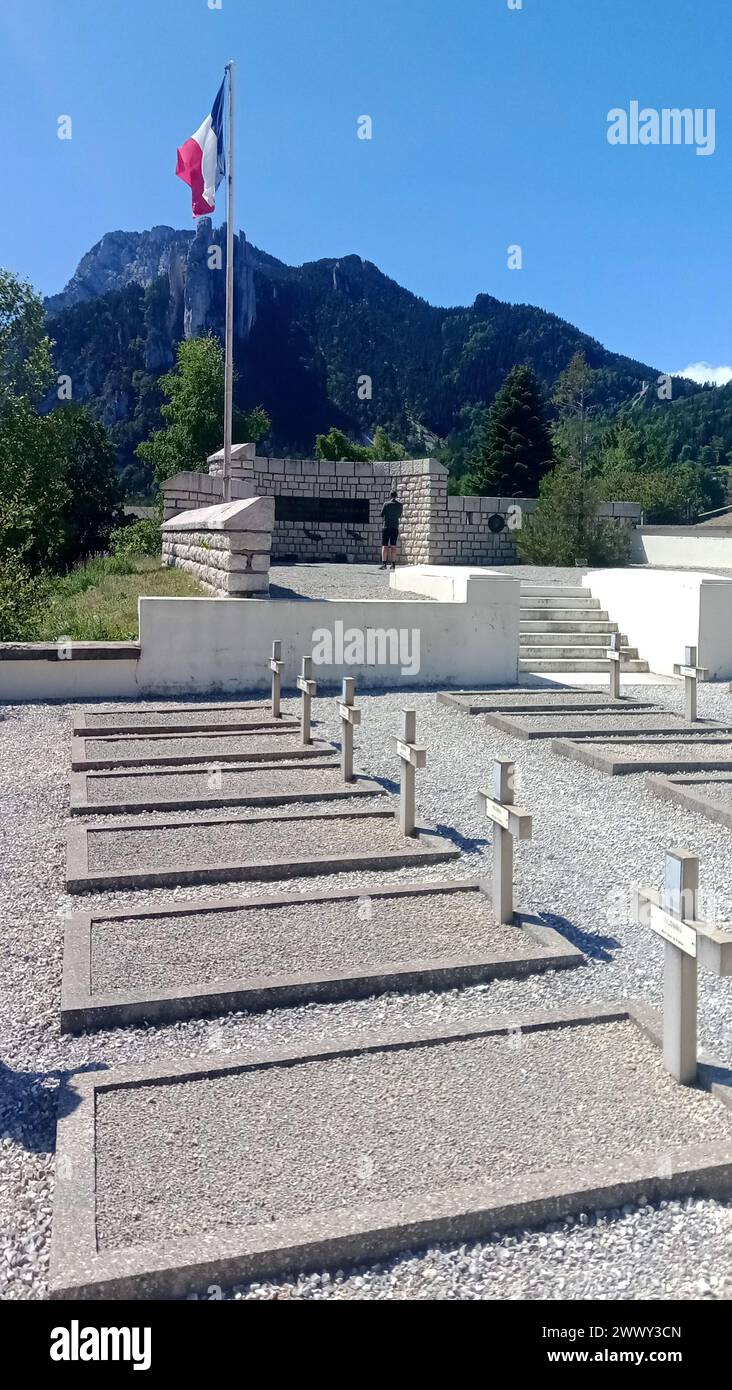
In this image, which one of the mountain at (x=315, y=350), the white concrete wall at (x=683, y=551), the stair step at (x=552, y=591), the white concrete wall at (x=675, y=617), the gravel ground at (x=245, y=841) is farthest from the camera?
the mountain at (x=315, y=350)

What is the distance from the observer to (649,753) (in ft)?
30.2

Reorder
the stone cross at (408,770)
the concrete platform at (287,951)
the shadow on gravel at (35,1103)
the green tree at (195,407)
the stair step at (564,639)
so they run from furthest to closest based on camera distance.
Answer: the green tree at (195,407)
the stair step at (564,639)
the stone cross at (408,770)
the concrete platform at (287,951)
the shadow on gravel at (35,1103)

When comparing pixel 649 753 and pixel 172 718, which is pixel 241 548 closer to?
pixel 172 718

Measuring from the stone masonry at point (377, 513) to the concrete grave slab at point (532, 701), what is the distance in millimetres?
13486

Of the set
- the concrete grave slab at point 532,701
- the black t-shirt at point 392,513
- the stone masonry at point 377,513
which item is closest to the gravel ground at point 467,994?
the concrete grave slab at point 532,701

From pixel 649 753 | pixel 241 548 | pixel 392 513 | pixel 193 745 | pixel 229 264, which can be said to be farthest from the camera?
pixel 392 513

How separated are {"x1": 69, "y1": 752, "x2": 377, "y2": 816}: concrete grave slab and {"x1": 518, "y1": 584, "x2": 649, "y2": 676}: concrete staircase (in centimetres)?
687

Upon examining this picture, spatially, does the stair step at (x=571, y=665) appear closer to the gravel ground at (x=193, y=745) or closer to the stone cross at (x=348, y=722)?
the gravel ground at (x=193, y=745)

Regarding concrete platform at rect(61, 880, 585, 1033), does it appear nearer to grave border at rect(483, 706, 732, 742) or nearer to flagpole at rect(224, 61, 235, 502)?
grave border at rect(483, 706, 732, 742)

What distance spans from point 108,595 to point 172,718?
5898mm

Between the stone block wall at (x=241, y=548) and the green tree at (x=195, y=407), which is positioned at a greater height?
the green tree at (x=195, y=407)

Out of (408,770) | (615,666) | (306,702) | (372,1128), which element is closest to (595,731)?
(615,666)

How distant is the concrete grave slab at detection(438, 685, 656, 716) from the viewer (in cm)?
1152

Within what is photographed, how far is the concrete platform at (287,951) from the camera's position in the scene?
14.0 feet
